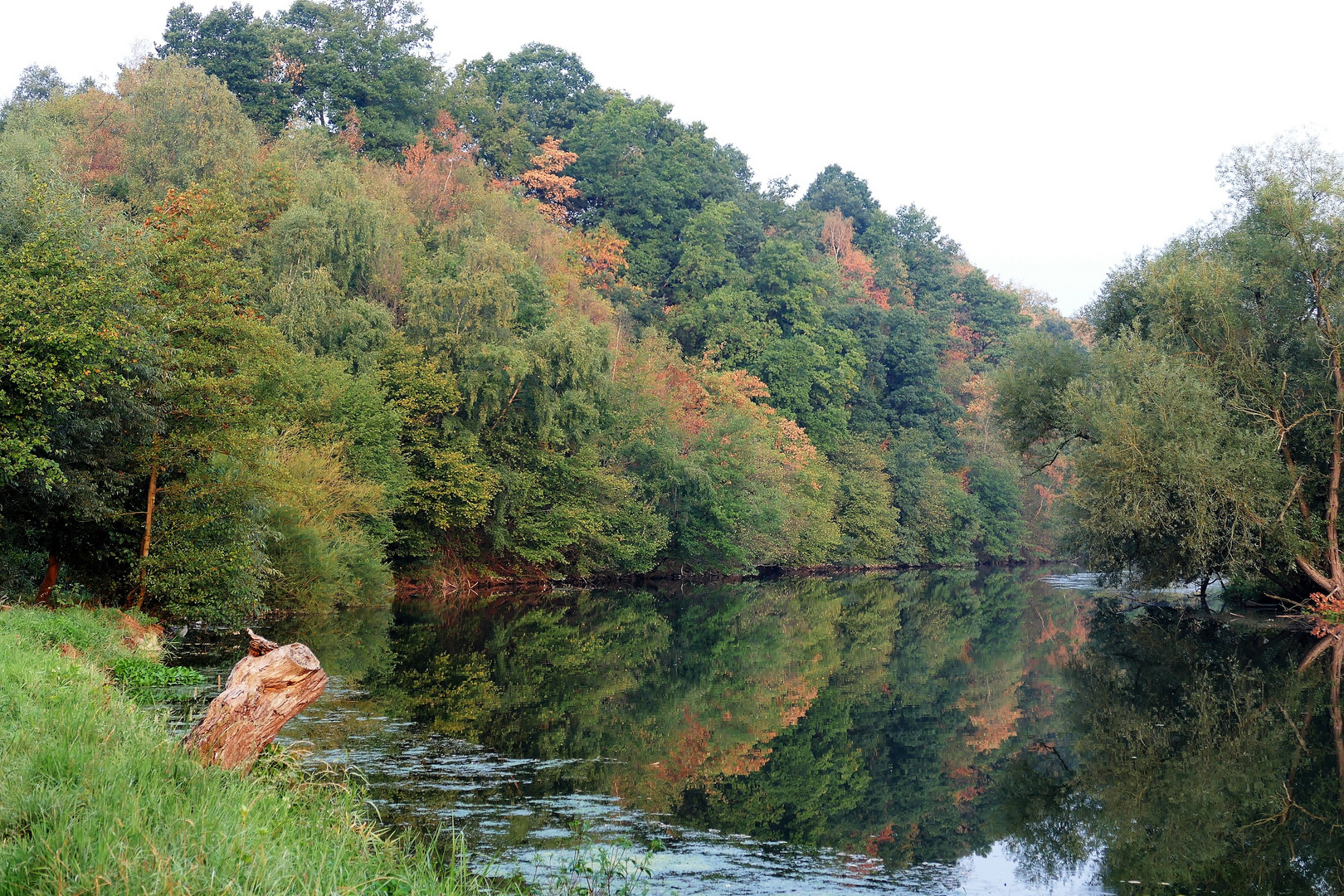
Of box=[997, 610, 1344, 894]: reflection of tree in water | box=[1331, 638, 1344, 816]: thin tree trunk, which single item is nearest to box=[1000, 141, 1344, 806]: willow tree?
box=[1331, 638, 1344, 816]: thin tree trunk

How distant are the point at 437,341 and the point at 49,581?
1809 centimetres

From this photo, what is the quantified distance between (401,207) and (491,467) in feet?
36.5

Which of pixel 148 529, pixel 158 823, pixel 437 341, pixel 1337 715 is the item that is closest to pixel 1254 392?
pixel 1337 715

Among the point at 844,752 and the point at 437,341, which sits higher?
the point at 437,341

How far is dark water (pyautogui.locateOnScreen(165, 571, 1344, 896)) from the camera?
9.69 m

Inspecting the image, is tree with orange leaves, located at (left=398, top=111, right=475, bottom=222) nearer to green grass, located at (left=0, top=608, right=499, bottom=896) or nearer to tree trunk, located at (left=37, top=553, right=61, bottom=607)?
tree trunk, located at (left=37, top=553, right=61, bottom=607)

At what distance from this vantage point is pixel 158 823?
5.17 meters

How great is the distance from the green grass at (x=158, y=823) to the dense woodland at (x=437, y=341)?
10297mm

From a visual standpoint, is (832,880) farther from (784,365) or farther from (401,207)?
(784,365)

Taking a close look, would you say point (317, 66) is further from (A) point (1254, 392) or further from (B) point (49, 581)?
(A) point (1254, 392)

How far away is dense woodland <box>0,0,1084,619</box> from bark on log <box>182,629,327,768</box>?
32.7 feet

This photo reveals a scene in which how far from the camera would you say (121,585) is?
21.2 meters

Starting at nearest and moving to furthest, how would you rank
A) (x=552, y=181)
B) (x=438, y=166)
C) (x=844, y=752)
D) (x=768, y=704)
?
(x=844, y=752), (x=768, y=704), (x=438, y=166), (x=552, y=181)

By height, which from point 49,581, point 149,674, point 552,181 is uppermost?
point 552,181
